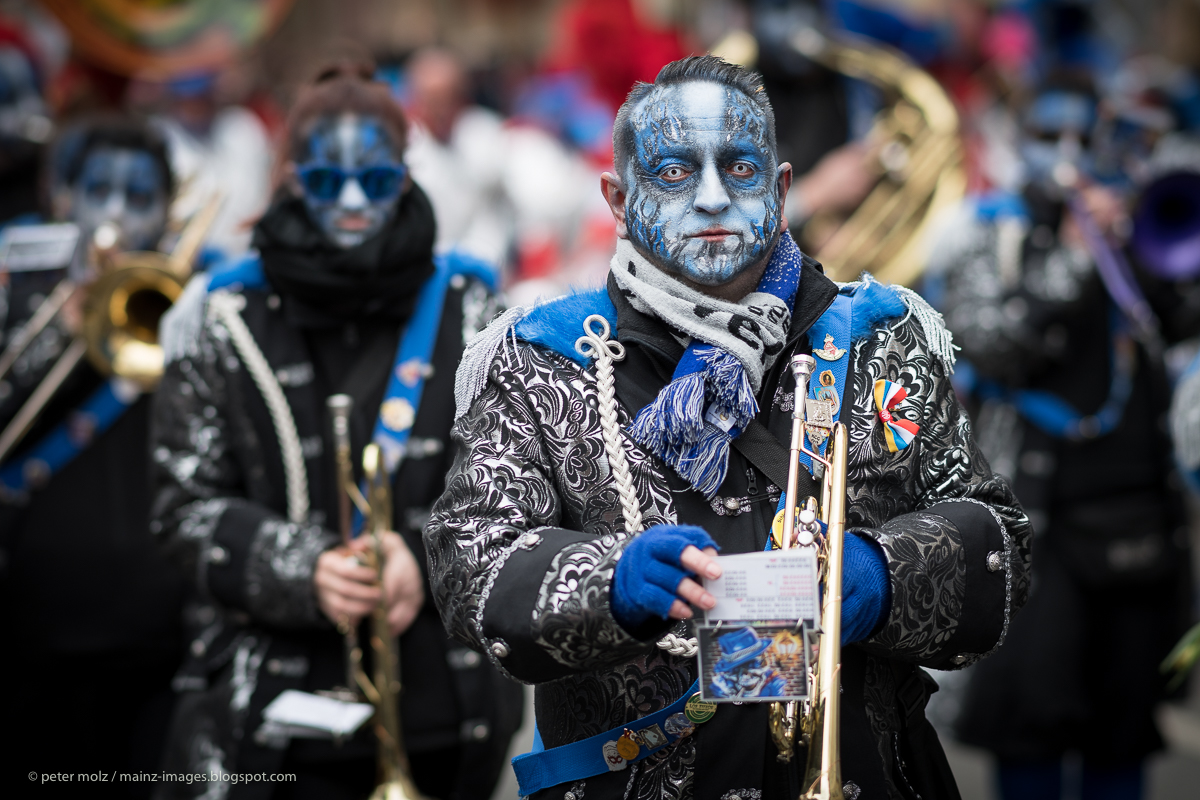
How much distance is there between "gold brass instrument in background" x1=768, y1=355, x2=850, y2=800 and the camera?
7.87ft

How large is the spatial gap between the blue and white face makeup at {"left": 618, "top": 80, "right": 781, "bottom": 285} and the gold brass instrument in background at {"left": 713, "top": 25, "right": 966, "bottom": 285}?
14.7ft

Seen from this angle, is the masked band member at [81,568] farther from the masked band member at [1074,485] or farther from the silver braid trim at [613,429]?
the masked band member at [1074,485]

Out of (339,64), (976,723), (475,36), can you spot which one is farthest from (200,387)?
(475,36)

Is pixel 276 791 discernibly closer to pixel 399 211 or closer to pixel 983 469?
pixel 399 211

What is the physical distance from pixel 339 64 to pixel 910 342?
6.93 feet

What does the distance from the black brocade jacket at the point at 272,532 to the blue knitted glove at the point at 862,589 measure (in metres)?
1.64

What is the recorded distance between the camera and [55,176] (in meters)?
5.54

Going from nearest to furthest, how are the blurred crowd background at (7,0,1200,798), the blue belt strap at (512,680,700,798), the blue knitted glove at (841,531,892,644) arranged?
1. the blue knitted glove at (841,531,892,644)
2. the blue belt strap at (512,680,700,798)
3. the blurred crowd background at (7,0,1200,798)

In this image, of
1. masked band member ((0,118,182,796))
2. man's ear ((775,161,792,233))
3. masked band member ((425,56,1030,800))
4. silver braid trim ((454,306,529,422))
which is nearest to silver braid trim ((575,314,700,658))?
masked band member ((425,56,1030,800))

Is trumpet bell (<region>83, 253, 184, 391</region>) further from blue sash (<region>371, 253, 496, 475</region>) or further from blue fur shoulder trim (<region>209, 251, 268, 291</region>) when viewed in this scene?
blue sash (<region>371, 253, 496, 475</region>)

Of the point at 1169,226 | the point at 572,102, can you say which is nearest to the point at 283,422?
the point at 1169,226

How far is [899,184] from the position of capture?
7297 millimetres

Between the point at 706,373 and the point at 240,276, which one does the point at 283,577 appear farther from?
the point at 706,373

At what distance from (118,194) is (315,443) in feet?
6.23
